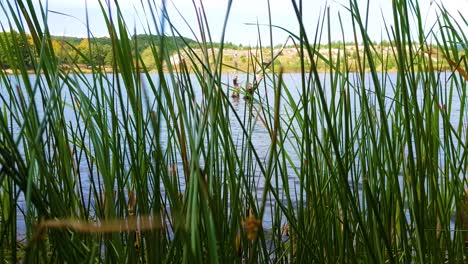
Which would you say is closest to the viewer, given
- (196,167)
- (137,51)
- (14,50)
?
(196,167)

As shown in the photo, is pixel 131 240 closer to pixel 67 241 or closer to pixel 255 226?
pixel 67 241

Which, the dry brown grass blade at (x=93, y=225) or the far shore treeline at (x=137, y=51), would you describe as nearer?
the dry brown grass blade at (x=93, y=225)

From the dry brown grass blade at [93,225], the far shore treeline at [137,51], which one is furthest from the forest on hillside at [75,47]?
the dry brown grass blade at [93,225]

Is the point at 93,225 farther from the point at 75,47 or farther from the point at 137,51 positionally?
the point at 75,47

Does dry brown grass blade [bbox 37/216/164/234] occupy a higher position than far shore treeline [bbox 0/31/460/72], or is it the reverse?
far shore treeline [bbox 0/31/460/72]

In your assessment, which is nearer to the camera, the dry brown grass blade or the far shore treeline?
the dry brown grass blade

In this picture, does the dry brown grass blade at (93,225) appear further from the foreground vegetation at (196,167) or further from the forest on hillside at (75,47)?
the forest on hillside at (75,47)

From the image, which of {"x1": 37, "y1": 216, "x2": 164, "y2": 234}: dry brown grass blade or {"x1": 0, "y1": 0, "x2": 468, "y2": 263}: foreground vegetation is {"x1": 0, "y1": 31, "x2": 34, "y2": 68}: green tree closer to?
{"x1": 0, "y1": 0, "x2": 468, "y2": 263}: foreground vegetation

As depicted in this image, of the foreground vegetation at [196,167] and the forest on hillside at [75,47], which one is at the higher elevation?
the forest on hillside at [75,47]

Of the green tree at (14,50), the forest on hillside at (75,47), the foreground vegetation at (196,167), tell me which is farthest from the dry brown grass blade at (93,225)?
the green tree at (14,50)

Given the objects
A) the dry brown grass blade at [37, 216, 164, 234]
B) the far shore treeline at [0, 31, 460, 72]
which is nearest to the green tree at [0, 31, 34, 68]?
the far shore treeline at [0, 31, 460, 72]

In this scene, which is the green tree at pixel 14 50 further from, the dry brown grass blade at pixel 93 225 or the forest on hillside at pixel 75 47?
the dry brown grass blade at pixel 93 225

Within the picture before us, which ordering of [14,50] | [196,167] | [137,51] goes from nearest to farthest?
[196,167], [137,51], [14,50]

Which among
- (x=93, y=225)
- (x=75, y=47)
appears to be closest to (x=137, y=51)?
(x=93, y=225)
